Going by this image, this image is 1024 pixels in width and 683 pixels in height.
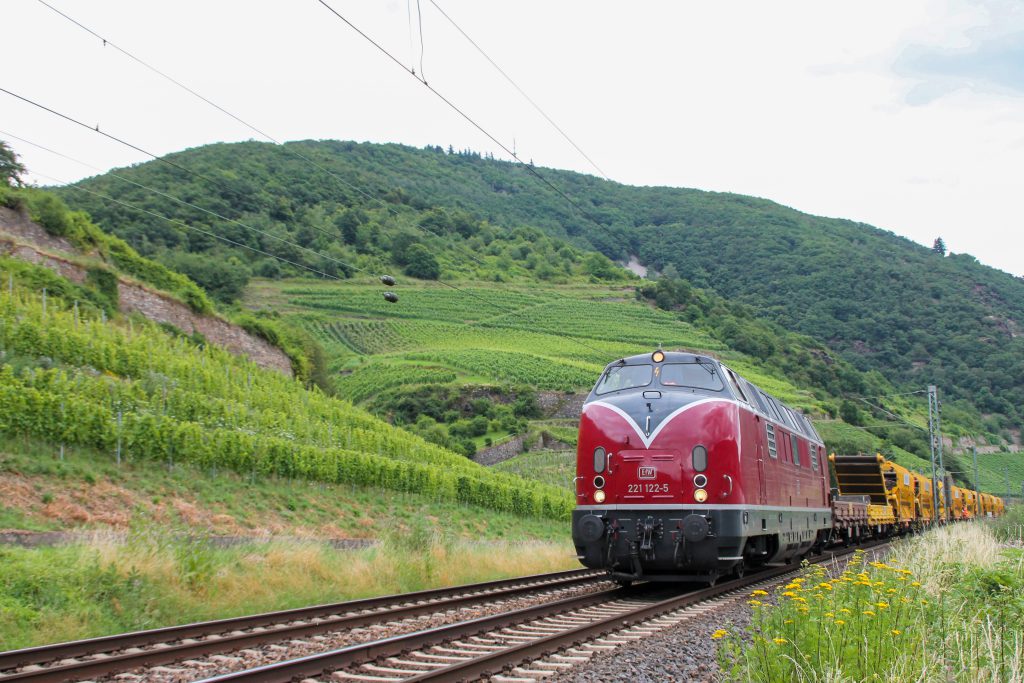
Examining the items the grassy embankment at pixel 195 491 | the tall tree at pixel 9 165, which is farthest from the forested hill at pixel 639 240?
the grassy embankment at pixel 195 491

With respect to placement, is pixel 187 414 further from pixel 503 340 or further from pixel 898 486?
pixel 503 340

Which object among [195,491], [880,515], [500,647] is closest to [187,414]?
[195,491]

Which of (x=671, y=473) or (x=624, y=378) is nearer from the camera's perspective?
(x=671, y=473)

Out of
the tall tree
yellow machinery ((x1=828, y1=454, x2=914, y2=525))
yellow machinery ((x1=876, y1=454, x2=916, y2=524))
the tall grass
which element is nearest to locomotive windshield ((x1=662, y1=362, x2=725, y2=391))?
the tall grass

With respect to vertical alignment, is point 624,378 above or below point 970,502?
above

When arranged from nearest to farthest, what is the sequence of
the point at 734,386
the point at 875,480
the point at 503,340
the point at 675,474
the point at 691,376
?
the point at 675,474 → the point at 691,376 → the point at 734,386 → the point at 875,480 → the point at 503,340

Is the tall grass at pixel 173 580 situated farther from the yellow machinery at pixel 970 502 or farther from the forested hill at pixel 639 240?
the forested hill at pixel 639 240

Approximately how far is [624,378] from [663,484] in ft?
7.58

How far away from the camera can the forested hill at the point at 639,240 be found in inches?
3765

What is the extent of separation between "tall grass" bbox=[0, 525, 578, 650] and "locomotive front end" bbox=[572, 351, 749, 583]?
401cm

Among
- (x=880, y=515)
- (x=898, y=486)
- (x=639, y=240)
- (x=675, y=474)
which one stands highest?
(x=639, y=240)

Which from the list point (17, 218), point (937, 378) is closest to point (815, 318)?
point (937, 378)

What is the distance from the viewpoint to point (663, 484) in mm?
13008

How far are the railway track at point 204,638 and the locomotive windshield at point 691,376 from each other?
4.45 metres
